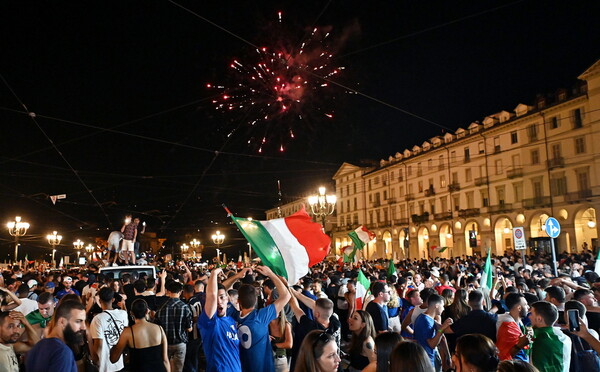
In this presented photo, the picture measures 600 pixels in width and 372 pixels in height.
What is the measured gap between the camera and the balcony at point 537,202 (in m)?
44.7

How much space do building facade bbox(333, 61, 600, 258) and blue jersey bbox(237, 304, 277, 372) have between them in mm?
24093

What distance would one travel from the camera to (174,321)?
23.5ft

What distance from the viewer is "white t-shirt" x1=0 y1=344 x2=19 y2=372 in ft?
13.8

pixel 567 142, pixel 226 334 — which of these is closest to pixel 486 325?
pixel 226 334

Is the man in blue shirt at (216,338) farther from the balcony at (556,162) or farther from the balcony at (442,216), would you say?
the balcony at (442,216)

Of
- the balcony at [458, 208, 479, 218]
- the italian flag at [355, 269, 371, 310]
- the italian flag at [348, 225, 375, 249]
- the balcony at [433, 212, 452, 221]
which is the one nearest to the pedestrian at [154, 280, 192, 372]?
the italian flag at [355, 269, 371, 310]

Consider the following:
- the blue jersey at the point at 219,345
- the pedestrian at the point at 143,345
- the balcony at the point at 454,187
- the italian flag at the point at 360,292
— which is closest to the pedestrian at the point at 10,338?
the pedestrian at the point at 143,345

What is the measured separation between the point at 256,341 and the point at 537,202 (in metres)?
46.8

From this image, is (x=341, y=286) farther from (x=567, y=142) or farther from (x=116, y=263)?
(x=567, y=142)

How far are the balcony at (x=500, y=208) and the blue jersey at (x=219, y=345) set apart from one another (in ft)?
162

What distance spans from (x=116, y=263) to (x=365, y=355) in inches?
587

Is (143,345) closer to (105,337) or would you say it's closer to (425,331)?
(105,337)

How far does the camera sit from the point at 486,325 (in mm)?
5816

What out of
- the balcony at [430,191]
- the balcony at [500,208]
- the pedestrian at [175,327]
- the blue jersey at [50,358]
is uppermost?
the balcony at [430,191]
